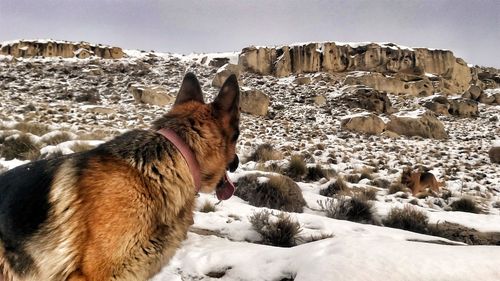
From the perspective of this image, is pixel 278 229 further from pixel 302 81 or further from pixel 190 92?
pixel 302 81

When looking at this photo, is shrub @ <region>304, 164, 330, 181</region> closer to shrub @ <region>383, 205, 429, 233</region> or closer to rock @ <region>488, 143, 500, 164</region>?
shrub @ <region>383, 205, 429, 233</region>

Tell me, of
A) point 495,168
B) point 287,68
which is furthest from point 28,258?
point 287,68

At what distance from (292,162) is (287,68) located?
117ft

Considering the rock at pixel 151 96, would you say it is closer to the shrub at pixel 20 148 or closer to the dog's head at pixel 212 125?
the shrub at pixel 20 148

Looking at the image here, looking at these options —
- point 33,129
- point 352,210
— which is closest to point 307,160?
point 352,210

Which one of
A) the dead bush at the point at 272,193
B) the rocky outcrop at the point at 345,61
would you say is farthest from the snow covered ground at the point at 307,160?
the rocky outcrop at the point at 345,61

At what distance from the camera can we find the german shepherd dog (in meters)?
1.50

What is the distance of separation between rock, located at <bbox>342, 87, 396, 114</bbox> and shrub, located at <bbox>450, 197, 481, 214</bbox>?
2268cm

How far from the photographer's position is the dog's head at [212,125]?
6.44 ft

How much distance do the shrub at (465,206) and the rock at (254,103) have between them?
59.4 feet

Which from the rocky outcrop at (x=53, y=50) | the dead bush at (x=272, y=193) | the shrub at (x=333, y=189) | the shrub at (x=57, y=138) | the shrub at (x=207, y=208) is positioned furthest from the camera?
the rocky outcrop at (x=53, y=50)

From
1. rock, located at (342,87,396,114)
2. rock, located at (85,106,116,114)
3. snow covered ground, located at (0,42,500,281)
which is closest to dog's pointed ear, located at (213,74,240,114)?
snow covered ground, located at (0,42,500,281)

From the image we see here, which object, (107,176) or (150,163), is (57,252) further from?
(150,163)

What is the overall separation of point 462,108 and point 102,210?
35.4m
